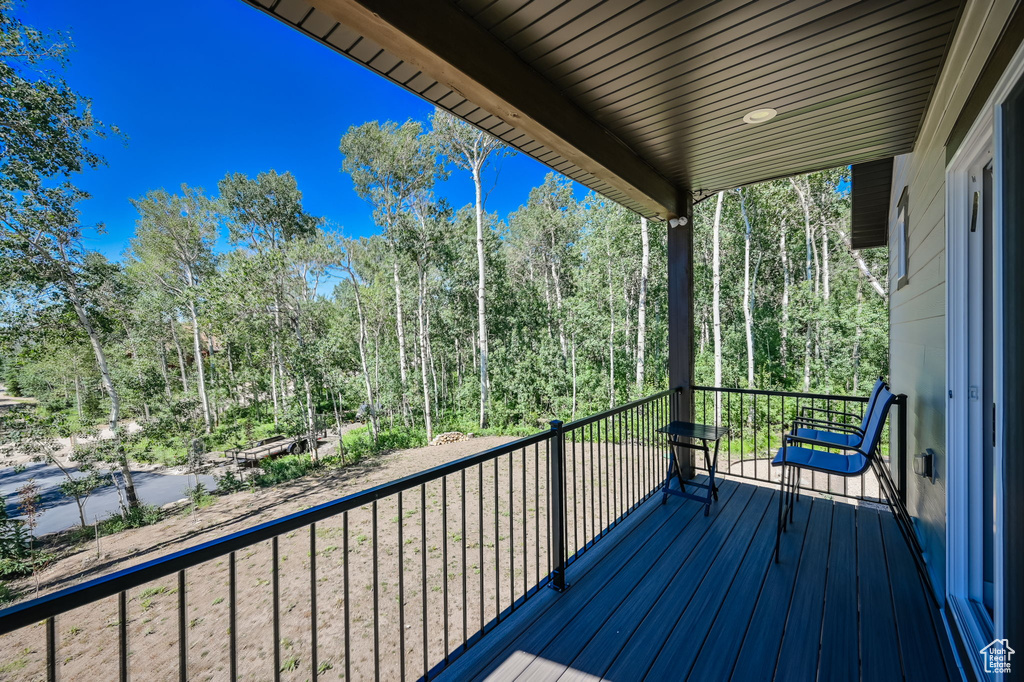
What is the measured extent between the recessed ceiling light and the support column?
4.19ft

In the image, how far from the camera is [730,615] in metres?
1.99

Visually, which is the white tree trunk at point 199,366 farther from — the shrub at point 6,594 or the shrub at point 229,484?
the shrub at point 6,594

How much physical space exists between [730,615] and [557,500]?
94 centimetres

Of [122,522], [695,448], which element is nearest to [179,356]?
[122,522]

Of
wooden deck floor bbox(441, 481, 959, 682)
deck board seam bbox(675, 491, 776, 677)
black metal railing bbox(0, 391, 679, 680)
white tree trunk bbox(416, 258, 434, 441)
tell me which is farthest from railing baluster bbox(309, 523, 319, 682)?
white tree trunk bbox(416, 258, 434, 441)

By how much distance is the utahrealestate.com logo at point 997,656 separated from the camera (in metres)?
1.15

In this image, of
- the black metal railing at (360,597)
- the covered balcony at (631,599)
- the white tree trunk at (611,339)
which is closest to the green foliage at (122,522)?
the black metal railing at (360,597)

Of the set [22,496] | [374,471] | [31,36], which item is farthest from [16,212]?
[374,471]

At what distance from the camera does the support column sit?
372cm

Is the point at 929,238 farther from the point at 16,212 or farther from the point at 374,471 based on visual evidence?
the point at 16,212

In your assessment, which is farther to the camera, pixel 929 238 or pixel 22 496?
pixel 22 496

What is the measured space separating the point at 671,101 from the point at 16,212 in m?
12.0

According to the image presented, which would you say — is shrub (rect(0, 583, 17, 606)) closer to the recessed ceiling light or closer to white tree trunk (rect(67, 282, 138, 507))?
white tree trunk (rect(67, 282, 138, 507))

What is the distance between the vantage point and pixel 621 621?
1.97m
